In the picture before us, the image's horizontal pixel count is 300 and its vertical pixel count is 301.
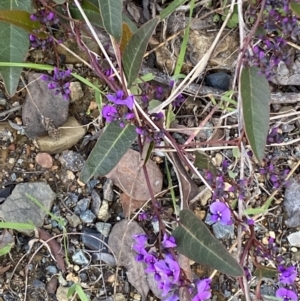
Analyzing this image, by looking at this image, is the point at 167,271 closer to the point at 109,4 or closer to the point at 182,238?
the point at 182,238

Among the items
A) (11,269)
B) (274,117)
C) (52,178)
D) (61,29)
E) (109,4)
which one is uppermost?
(109,4)

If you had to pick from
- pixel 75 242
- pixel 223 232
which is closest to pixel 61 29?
pixel 75 242

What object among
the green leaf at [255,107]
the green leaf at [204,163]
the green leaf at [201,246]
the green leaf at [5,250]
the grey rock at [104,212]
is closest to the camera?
the green leaf at [201,246]

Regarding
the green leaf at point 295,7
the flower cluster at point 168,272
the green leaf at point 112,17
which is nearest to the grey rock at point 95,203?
the flower cluster at point 168,272

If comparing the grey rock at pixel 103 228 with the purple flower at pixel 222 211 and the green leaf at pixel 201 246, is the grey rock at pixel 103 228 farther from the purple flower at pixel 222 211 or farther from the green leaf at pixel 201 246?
the purple flower at pixel 222 211

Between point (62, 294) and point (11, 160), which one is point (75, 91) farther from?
point (62, 294)

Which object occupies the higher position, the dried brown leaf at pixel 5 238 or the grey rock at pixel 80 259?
the dried brown leaf at pixel 5 238

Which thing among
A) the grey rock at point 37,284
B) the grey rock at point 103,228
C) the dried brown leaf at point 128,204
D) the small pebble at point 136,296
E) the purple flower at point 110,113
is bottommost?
the small pebble at point 136,296
